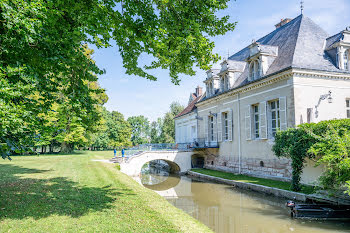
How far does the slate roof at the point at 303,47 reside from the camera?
47.4 ft

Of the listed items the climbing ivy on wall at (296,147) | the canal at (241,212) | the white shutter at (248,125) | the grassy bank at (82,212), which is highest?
the white shutter at (248,125)

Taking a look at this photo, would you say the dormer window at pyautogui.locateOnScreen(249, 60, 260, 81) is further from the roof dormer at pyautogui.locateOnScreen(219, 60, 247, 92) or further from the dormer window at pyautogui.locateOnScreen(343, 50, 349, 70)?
the dormer window at pyautogui.locateOnScreen(343, 50, 349, 70)

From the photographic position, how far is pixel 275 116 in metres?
15.5

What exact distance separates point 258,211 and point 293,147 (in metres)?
3.32

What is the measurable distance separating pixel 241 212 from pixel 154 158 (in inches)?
532

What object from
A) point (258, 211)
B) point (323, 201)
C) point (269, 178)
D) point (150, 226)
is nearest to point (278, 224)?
point (258, 211)

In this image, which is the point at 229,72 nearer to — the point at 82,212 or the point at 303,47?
the point at 303,47

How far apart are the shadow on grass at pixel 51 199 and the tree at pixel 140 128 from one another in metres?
58.4

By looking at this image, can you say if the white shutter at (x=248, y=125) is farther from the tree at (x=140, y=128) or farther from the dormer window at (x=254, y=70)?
the tree at (x=140, y=128)

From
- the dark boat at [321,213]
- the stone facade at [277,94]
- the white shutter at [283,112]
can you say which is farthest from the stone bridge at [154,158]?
the dark boat at [321,213]

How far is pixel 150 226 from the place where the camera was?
5746 millimetres

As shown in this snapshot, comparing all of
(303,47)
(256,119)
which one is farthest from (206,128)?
(303,47)

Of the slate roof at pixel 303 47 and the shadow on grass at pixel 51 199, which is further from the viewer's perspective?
the slate roof at pixel 303 47

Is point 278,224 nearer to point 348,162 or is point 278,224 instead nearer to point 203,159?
point 348,162
